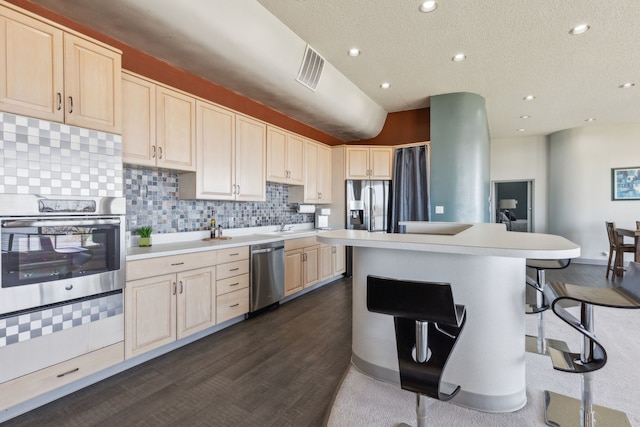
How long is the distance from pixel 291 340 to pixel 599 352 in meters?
2.27

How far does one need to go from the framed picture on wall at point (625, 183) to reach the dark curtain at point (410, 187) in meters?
4.80

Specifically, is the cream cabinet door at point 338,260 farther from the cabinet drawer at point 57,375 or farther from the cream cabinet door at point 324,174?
the cabinet drawer at point 57,375

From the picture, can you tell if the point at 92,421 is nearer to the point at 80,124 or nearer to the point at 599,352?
the point at 80,124

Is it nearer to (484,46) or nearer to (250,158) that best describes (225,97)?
(250,158)

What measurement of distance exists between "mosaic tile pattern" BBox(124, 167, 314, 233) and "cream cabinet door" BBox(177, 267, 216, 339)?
76 centimetres

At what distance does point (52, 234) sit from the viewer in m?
1.93

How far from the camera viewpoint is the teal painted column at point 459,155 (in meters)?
4.59

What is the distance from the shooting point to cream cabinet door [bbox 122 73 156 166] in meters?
2.55

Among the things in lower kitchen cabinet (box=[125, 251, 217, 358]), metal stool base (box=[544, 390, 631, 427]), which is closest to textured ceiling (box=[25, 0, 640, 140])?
lower kitchen cabinet (box=[125, 251, 217, 358])

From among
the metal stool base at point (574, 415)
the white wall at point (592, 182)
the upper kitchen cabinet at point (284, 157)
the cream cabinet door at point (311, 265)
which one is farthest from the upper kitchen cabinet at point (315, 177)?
the white wall at point (592, 182)

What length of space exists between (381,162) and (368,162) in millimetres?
227

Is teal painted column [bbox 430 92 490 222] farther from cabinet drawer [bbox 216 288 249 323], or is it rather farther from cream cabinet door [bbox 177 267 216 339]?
cream cabinet door [bbox 177 267 216 339]

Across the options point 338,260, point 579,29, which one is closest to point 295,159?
point 338,260

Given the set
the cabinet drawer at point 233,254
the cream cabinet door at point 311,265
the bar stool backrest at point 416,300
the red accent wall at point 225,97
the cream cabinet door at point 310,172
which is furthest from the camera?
the cream cabinet door at point 310,172
